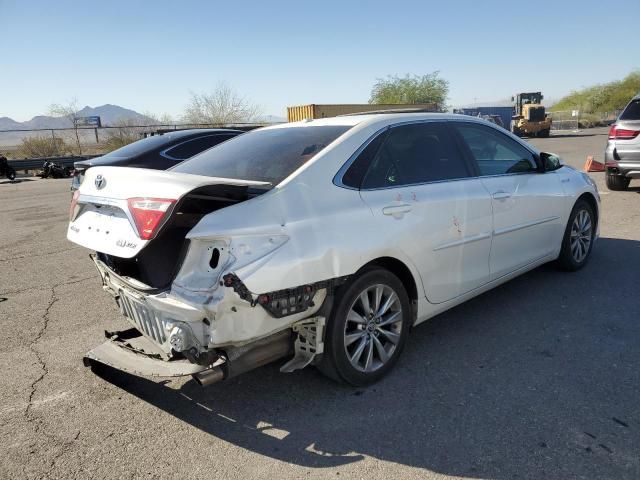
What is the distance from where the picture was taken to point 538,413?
9.55 feet

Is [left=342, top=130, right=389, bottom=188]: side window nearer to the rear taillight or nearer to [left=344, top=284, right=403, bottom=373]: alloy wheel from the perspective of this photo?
[left=344, top=284, right=403, bottom=373]: alloy wheel

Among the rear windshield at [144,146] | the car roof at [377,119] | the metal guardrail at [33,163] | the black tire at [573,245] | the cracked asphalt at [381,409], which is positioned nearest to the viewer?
the cracked asphalt at [381,409]

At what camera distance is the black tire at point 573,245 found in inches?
203

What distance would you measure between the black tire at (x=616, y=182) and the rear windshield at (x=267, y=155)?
29.1ft

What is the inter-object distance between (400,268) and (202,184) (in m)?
1.50

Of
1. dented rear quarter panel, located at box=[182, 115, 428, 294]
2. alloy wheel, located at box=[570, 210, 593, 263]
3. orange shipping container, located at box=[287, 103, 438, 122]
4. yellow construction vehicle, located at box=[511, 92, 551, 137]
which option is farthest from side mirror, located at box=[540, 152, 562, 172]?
yellow construction vehicle, located at box=[511, 92, 551, 137]

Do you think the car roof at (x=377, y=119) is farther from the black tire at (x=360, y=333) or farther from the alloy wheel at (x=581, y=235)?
the alloy wheel at (x=581, y=235)

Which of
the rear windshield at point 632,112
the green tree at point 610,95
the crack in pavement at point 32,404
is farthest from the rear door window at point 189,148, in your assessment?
the green tree at point 610,95

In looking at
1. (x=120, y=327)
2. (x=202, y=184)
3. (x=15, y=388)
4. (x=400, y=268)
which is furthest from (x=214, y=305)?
(x=120, y=327)

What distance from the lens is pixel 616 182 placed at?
10.4 meters

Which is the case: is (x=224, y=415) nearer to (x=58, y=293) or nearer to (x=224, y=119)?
A: (x=58, y=293)

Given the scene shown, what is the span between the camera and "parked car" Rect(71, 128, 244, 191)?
293 inches

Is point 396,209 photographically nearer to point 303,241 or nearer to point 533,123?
point 303,241

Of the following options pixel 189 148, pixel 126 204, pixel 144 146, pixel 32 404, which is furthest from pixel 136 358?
pixel 144 146
